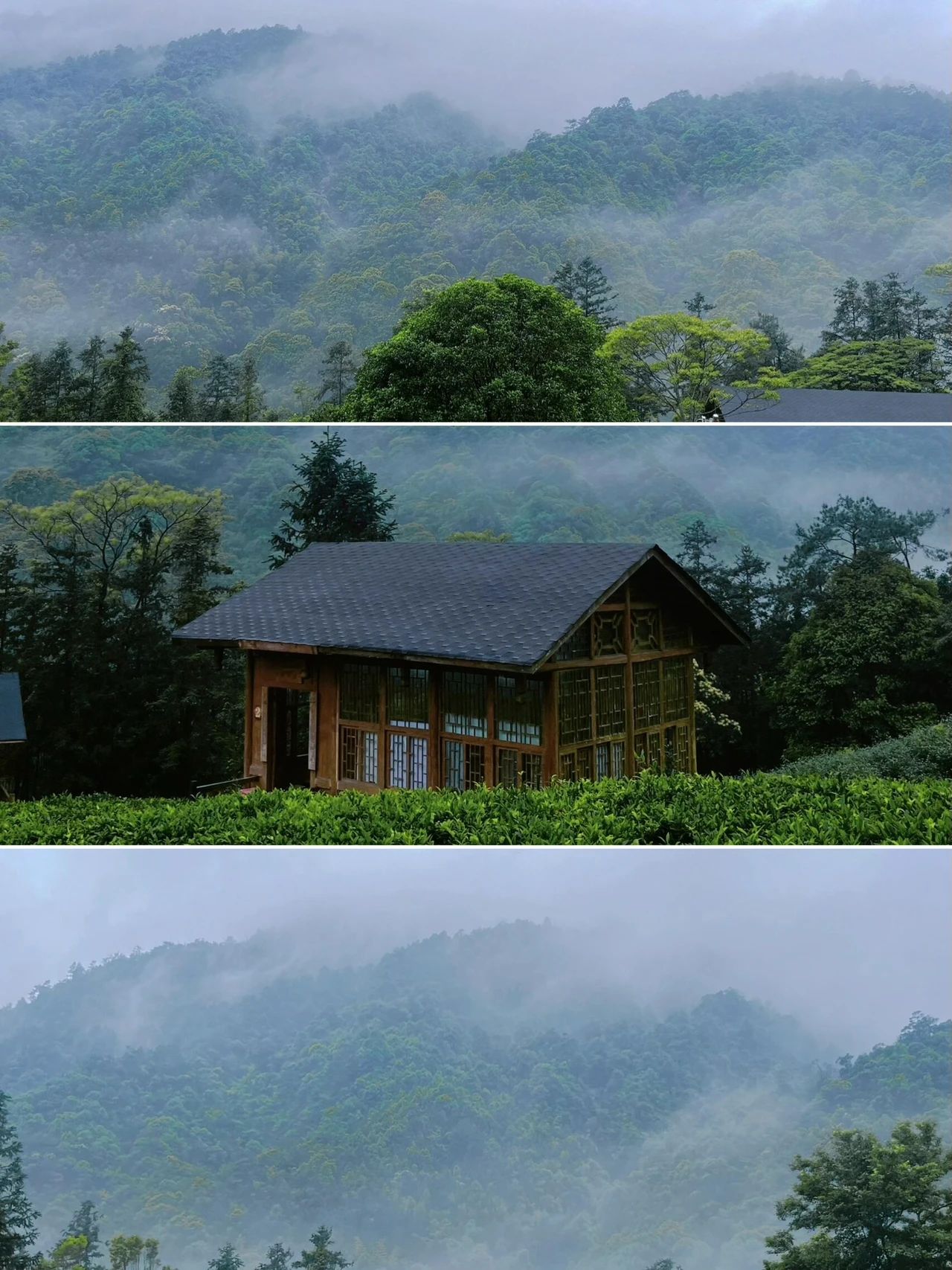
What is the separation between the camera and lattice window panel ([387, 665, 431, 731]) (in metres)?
9.03

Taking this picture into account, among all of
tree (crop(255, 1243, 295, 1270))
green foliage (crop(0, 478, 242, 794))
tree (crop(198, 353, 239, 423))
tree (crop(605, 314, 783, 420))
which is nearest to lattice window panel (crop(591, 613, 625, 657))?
green foliage (crop(0, 478, 242, 794))

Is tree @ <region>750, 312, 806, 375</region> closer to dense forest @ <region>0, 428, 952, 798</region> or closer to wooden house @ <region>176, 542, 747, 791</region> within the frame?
dense forest @ <region>0, 428, 952, 798</region>

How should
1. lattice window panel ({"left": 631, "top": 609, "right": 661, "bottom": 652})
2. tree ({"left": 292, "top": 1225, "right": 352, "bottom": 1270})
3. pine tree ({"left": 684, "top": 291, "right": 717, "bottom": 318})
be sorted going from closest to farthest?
lattice window panel ({"left": 631, "top": 609, "right": 661, "bottom": 652}), tree ({"left": 292, "top": 1225, "right": 352, "bottom": 1270}), pine tree ({"left": 684, "top": 291, "right": 717, "bottom": 318})

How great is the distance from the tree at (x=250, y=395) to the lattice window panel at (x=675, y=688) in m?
10.4

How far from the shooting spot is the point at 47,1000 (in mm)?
13305

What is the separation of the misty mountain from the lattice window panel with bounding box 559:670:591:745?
176 cm

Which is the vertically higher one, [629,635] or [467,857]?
[629,635]

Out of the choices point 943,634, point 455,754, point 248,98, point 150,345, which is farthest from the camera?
point 150,345

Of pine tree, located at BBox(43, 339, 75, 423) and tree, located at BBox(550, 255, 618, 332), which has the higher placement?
tree, located at BBox(550, 255, 618, 332)

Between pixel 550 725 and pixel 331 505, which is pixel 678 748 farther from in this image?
pixel 331 505

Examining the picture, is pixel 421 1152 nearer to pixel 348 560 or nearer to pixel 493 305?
pixel 348 560

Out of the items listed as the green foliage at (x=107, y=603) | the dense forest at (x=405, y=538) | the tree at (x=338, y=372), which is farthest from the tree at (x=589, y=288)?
the green foliage at (x=107, y=603)

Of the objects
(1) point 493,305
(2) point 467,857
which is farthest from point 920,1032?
(1) point 493,305

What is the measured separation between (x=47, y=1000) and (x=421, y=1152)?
4737mm
